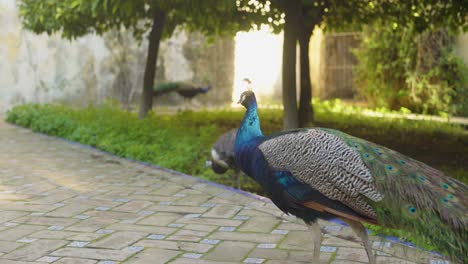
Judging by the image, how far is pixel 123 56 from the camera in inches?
689

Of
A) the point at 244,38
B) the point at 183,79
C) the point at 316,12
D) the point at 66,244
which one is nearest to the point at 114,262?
the point at 66,244

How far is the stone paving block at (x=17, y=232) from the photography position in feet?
17.5

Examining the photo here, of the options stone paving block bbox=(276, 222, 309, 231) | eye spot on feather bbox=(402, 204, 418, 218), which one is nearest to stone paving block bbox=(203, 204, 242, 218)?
stone paving block bbox=(276, 222, 309, 231)

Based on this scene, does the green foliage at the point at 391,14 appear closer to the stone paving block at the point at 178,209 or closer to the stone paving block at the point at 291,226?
the stone paving block at the point at 178,209

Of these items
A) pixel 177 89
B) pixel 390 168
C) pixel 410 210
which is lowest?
pixel 410 210

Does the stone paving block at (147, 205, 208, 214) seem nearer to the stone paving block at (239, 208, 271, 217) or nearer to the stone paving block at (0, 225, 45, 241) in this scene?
the stone paving block at (239, 208, 271, 217)

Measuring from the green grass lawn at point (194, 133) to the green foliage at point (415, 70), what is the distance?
4.28ft

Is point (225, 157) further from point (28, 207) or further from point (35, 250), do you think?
point (35, 250)

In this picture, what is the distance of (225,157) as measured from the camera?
283 inches

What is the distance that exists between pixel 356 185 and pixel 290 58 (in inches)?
212

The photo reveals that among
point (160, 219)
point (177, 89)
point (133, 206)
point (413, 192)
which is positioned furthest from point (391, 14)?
point (413, 192)

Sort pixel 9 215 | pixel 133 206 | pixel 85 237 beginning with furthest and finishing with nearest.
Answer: pixel 133 206
pixel 9 215
pixel 85 237

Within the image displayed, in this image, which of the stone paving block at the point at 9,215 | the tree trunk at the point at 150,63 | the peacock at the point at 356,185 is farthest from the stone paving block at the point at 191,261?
the tree trunk at the point at 150,63

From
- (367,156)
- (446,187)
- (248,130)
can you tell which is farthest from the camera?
(248,130)
